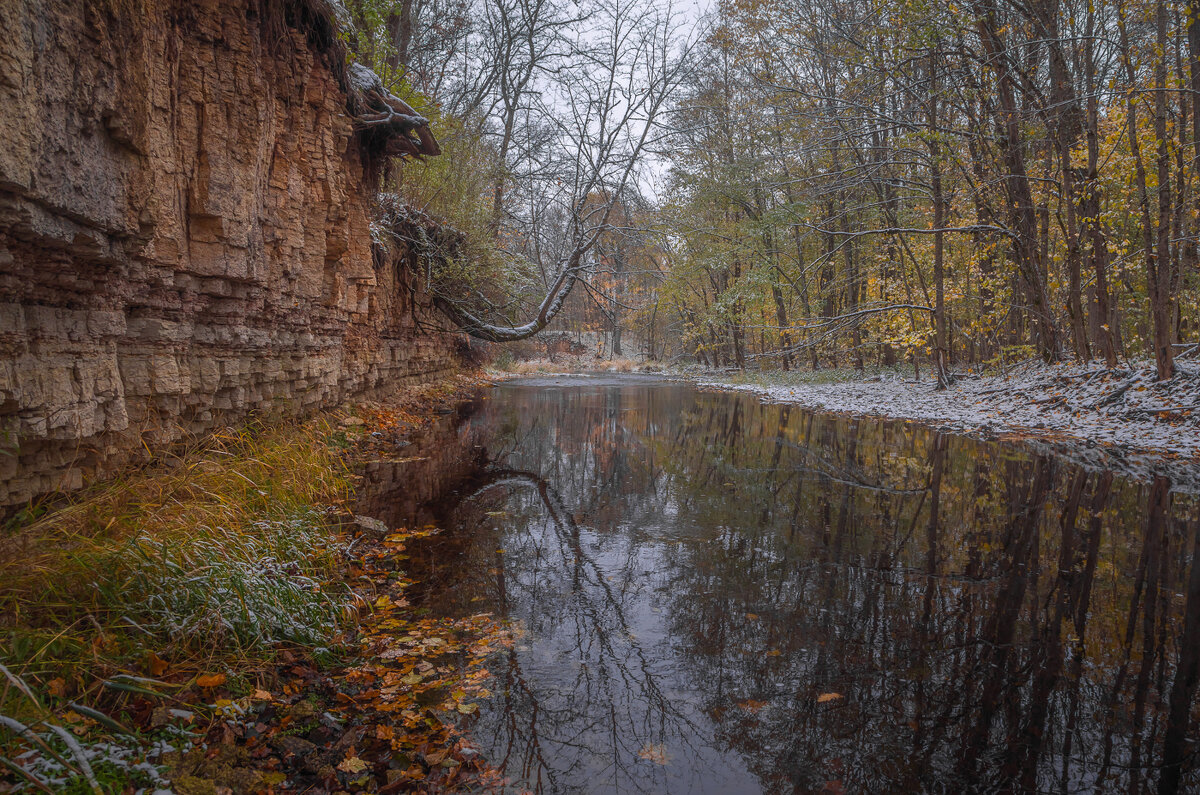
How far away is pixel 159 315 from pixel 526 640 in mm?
Answer: 4255

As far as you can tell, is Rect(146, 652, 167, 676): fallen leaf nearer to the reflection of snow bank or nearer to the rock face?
the rock face

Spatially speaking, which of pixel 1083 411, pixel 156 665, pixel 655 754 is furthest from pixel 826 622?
pixel 1083 411

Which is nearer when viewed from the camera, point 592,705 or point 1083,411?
point 592,705

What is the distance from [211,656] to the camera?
2900 millimetres

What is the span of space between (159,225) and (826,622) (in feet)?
19.5

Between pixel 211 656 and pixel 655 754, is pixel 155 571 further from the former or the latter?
pixel 655 754

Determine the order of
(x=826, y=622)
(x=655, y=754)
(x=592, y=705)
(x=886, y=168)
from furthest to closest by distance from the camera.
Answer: (x=886, y=168) < (x=826, y=622) < (x=592, y=705) < (x=655, y=754)

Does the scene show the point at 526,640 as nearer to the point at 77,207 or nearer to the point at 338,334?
the point at 77,207

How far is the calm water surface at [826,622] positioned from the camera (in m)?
2.65

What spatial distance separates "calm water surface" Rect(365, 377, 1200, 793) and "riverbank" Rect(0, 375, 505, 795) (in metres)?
0.42

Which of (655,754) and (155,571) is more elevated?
(155,571)

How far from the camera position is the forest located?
11.4m

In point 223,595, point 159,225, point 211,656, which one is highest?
point 159,225

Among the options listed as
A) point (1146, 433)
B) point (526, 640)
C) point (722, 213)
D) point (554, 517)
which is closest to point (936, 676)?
point (526, 640)
